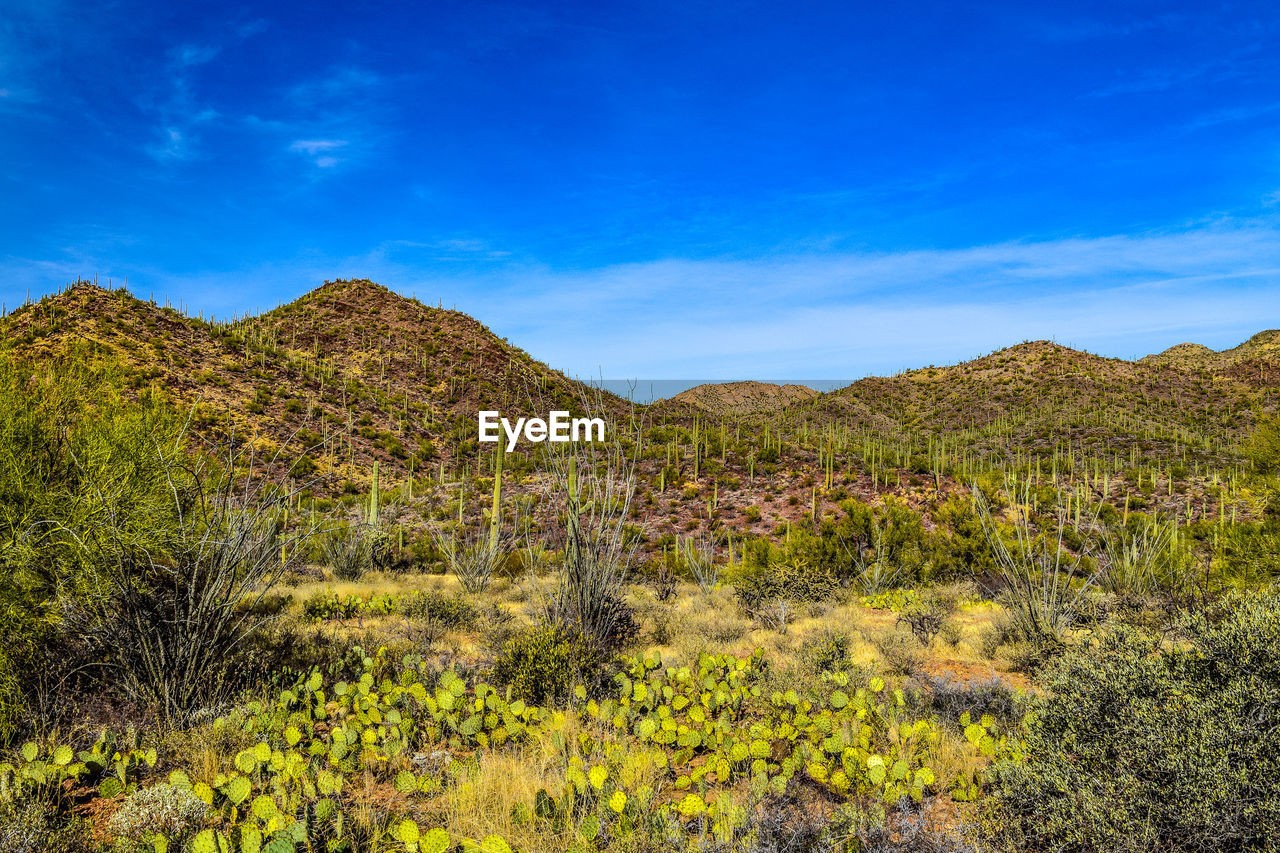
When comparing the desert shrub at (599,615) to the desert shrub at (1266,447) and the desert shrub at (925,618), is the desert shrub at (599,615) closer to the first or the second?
the desert shrub at (925,618)

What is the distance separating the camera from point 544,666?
5.57 m

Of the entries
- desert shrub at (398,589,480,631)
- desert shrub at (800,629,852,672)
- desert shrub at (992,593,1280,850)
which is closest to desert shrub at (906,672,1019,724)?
desert shrub at (800,629,852,672)

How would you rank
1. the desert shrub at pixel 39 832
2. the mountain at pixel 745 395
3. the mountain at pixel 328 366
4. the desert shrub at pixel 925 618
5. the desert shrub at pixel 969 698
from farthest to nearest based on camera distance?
the mountain at pixel 745 395 < the mountain at pixel 328 366 < the desert shrub at pixel 925 618 < the desert shrub at pixel 969 698 < the desert shrub at pixel 39 832

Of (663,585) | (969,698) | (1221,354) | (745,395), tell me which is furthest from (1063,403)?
(969,698)

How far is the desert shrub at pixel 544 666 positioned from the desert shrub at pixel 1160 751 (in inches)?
132

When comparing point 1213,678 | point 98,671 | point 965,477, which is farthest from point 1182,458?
point 98,671

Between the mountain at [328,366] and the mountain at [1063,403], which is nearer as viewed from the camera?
the mountain at [328,366]

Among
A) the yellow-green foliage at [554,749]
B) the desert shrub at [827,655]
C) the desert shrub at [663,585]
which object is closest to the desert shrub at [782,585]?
the desert shrub at [663,585]

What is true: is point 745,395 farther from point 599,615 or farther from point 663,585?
point 599,615

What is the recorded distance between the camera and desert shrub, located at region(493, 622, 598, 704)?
→ 217 inches

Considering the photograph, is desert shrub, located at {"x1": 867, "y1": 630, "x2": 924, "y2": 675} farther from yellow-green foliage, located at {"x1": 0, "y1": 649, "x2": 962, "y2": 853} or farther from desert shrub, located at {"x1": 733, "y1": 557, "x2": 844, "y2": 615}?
desert shrub, located at {"x1": 733, "y1": 557, "x2": 844, "y2": 615}

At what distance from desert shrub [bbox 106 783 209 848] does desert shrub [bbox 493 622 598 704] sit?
2.51 meters

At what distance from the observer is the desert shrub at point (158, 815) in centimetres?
308

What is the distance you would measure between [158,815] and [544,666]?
113 inches
